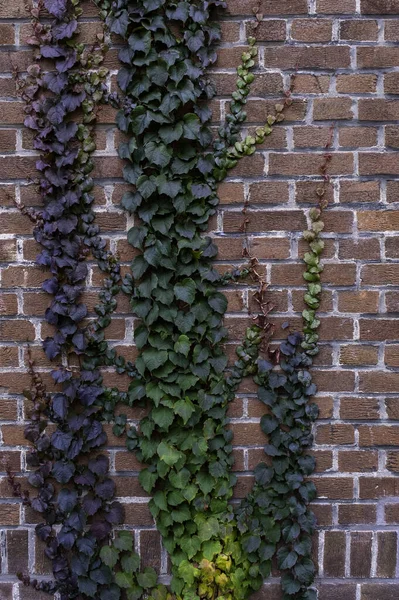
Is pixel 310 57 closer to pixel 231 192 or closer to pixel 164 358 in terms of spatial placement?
pixel 231 192

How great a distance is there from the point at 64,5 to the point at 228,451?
1.55m

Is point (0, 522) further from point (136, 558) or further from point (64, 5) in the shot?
point (64, 5)

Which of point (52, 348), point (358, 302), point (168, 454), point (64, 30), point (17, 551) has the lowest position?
point (17, 551)

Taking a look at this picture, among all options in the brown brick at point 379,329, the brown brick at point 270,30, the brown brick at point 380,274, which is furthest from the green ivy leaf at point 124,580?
the brown brick at point 270,30

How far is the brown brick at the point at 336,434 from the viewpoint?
6.30 ft

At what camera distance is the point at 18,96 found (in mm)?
1866

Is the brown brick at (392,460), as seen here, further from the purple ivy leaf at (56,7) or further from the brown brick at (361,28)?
the purple ivy leaf at (56,7)

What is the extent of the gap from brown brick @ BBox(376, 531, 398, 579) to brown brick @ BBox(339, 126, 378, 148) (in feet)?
4.30

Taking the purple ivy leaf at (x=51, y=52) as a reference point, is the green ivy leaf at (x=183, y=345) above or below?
below

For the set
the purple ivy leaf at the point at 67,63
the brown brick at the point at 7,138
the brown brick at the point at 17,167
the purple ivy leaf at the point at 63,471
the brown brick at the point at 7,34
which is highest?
the brown brick at the point at 7,34

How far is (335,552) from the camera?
1.93m

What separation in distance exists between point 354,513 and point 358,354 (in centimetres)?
54

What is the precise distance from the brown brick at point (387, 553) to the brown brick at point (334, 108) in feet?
4.60

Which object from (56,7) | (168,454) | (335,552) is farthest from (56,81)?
(335,552)
